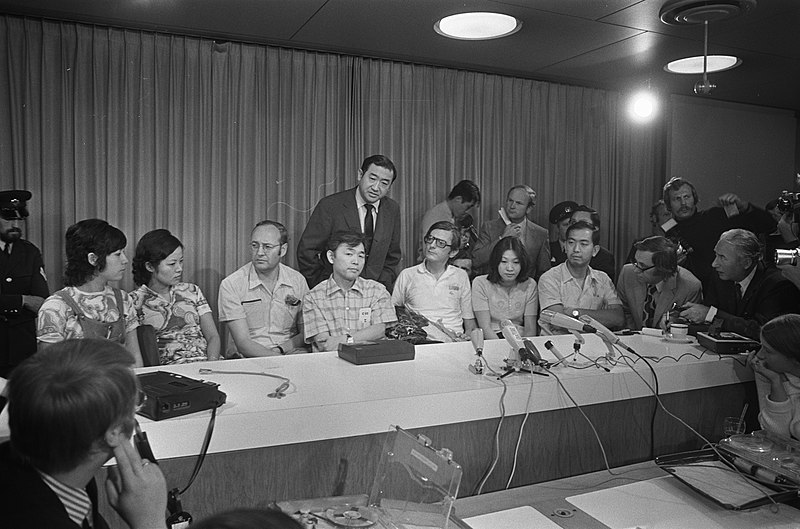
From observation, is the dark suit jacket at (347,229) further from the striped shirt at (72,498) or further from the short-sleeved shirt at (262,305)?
the striped shirt at (72,498)

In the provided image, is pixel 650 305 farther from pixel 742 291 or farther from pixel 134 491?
pixel 134 491

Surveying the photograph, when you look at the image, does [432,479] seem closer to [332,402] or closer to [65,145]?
[332,402]

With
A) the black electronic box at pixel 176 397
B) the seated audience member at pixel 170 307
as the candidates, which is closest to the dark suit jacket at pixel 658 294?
the seated audience member at pixel 170 307

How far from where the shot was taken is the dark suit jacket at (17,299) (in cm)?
300

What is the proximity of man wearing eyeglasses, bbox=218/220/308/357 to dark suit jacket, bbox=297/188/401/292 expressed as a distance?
0.52 meters

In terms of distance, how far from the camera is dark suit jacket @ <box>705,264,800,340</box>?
2.65 metres

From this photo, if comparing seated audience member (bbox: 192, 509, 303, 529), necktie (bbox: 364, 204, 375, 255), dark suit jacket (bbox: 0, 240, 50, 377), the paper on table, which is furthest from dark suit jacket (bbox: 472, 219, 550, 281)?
seated audience member (bbox: 192, 509, 303, 529)

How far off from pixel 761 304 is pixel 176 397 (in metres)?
2.37

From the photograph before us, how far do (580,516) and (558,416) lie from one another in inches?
15.1

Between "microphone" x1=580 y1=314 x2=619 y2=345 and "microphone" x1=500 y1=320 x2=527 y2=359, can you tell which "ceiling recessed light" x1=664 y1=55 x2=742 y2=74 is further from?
"microphone" x1=500 y1=320 x2=527 y2=359

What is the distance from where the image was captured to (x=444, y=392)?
5.59 ft

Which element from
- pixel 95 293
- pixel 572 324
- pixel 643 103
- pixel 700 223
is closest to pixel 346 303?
pixel 95 293

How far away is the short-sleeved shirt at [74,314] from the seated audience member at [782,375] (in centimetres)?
226

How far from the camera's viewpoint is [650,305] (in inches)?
136
